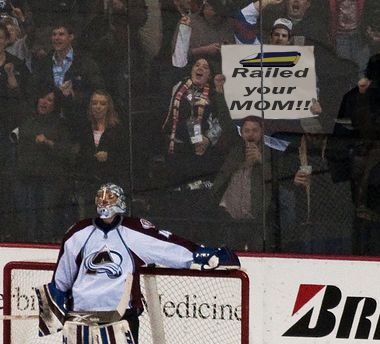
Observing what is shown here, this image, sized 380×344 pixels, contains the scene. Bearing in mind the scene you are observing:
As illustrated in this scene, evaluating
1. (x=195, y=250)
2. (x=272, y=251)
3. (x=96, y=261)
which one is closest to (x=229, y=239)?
(x=272, y=251)

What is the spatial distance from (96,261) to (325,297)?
1.58m

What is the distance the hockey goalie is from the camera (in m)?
5.61

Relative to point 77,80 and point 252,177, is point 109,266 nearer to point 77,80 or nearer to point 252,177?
point 252,177

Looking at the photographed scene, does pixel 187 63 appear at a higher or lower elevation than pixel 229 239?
higher

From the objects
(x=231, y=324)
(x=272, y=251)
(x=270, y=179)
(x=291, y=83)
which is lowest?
(x=231, y=324)

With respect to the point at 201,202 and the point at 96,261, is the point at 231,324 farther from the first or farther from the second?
the point at 96,261

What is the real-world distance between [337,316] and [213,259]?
3.62 ft

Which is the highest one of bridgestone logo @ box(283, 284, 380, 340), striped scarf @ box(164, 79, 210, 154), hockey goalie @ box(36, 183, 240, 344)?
striped scarf @ box(164, 79, 210, 154)

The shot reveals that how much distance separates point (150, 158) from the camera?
6.47 metres

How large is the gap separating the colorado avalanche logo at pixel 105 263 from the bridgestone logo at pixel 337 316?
1.34 m

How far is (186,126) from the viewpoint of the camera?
6457 mm

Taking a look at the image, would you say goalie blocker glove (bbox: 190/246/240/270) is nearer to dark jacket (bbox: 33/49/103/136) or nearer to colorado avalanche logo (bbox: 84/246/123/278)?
colorado avalanche logo (bbox: 84/246/123/278)

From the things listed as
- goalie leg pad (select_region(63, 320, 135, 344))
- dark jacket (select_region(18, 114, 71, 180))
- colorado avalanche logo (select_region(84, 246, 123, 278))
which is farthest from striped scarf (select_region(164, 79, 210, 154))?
goalie leg pad (select_region(63, 320, 135, 344))

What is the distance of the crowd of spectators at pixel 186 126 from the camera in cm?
629
